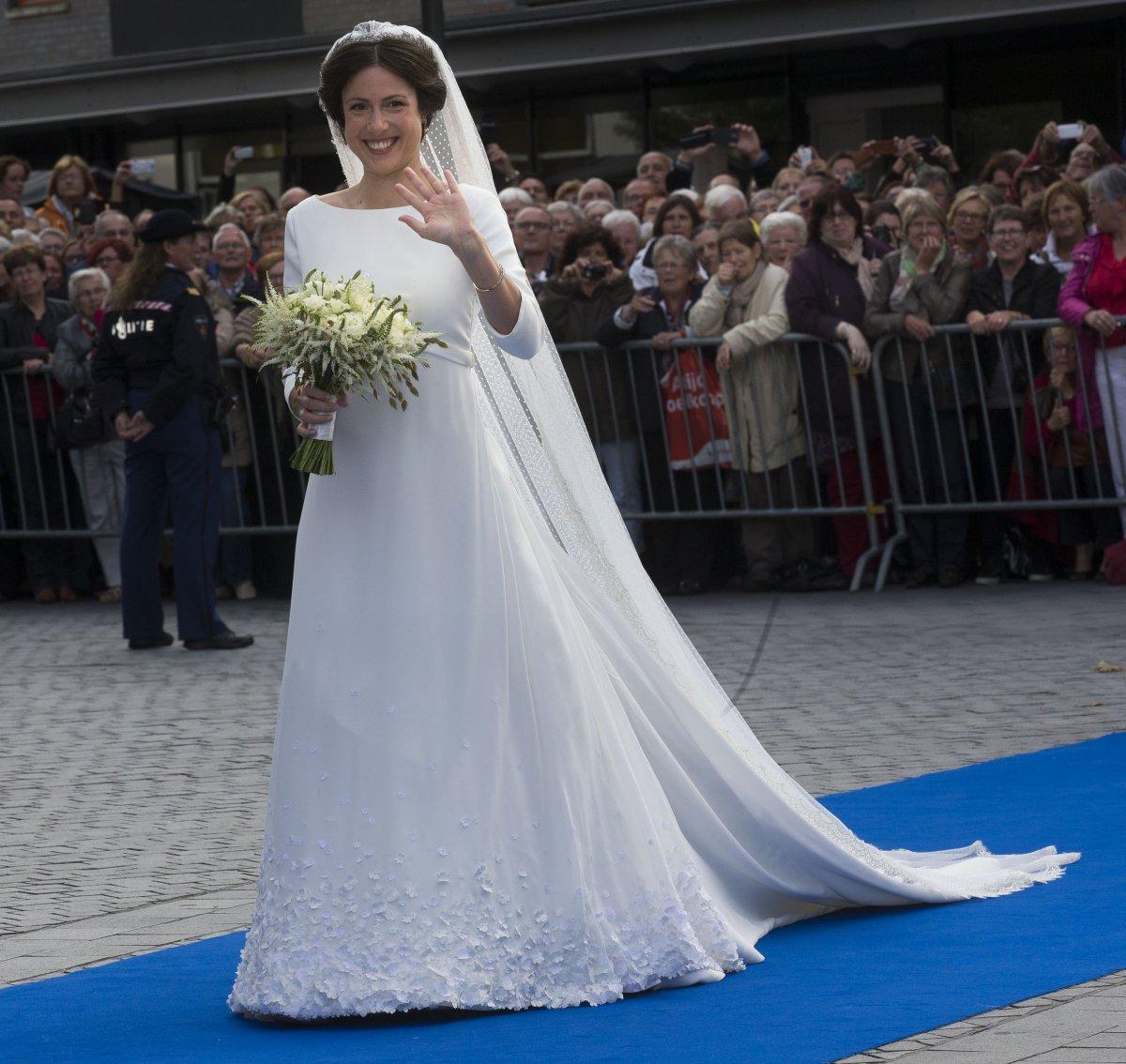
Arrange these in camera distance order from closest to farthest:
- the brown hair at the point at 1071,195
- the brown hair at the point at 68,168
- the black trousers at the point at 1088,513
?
1. the black trousers at the point at 1088,513
2. the brown hair at the point at 1071,195
3. the brown hair at the point at 68,168

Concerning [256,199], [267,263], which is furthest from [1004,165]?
[256,199]

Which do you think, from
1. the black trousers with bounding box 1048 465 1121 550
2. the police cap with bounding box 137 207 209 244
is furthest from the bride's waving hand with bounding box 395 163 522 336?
the black trousers with bounding box 1048 465 1121 550

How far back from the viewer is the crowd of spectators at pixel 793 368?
12.6 meters

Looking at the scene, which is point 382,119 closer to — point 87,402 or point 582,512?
point 582,512

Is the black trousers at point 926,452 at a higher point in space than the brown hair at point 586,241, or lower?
lower

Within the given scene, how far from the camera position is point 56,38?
2738 centimetres

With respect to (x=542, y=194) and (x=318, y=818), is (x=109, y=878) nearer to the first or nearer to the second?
(x=318, y=818)

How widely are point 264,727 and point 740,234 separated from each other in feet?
15.8

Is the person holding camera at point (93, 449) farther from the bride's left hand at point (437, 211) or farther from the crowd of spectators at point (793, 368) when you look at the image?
the bride's left hand at point (437, 211)

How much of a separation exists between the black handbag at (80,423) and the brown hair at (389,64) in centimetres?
813

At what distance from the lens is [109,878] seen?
671 cm

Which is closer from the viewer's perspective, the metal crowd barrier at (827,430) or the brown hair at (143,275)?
the brown hair at (143,275)

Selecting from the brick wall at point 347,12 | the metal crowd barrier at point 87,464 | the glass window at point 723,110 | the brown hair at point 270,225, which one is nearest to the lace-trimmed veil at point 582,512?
the metal crowd barrier at point 87,464

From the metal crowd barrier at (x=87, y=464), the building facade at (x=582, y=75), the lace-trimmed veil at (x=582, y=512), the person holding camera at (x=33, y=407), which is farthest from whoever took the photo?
the building facade at (x=582, y=75)
